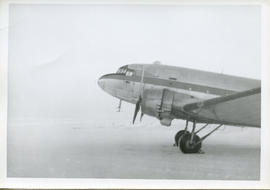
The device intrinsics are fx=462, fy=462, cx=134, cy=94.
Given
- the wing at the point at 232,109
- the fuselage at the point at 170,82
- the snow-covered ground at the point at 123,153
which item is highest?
the fuselage at the point at 170,82

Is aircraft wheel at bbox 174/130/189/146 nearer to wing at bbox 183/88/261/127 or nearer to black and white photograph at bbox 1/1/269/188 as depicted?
black and white photograph at bbox 1/1/269/188

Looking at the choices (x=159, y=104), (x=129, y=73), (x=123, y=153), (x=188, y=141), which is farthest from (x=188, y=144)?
(x=129, y=73)

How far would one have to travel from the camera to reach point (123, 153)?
12.8 feet

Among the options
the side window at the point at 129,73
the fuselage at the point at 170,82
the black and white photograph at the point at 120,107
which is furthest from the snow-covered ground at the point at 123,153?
the side window at the point at 129,73

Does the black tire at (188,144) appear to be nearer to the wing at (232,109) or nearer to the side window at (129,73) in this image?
the wing at (232,109)

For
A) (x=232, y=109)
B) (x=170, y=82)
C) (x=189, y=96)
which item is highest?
(x=170, y=82)

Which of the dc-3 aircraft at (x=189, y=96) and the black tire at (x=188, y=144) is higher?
the dc-3 aircraft at (x=189, y=96)

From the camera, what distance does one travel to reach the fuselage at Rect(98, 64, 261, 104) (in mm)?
3912

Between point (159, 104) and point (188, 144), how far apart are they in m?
0.42

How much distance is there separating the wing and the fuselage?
9 cm

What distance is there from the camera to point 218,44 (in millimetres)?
3885

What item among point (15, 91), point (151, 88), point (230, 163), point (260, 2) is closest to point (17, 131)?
point (15, 91)

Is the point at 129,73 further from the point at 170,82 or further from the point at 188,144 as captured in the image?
the point at 188,144

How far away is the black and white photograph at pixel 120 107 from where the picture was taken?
3.83m
